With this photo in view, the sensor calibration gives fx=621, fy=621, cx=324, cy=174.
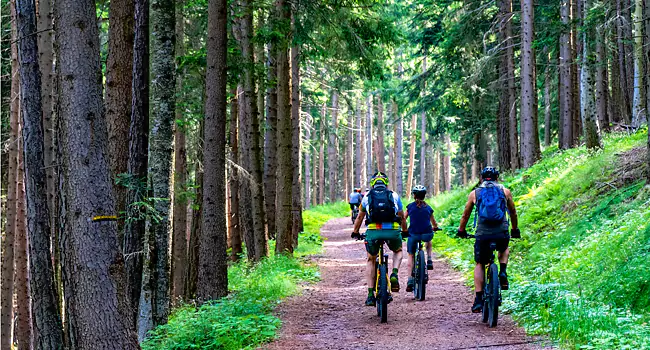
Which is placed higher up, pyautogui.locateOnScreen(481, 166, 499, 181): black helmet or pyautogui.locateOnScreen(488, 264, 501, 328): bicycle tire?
pyautogui.locateOnScreen(481, 166, 499, 181): black helmet

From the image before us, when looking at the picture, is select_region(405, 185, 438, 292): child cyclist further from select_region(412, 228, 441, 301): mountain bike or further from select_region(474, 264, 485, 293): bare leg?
select_region(474, 264, 485, 293): bare leg

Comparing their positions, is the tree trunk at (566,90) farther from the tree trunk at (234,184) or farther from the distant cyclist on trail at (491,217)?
the distant cyclist on trail at (491,217)

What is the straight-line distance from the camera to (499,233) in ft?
27.2

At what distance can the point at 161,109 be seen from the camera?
32.2 ft

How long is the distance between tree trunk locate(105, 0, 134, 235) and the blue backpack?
18.4 ft

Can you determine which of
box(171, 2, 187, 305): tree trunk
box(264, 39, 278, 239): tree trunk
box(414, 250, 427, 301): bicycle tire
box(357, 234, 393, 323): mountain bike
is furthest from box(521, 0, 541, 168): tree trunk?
box(357, 234, 393, 323): mountain bike

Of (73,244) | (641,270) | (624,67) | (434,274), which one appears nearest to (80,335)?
(73,244)

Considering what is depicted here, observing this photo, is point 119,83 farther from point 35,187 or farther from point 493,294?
point 493,294

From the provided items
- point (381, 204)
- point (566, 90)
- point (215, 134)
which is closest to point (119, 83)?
point (215, 134)

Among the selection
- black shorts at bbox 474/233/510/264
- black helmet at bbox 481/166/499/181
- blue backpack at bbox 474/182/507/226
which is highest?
black helmet at bbox 481/166/499/181

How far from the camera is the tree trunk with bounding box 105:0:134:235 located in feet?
32.6

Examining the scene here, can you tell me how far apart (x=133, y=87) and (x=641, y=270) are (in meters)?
7.68

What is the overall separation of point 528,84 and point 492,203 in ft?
46.3

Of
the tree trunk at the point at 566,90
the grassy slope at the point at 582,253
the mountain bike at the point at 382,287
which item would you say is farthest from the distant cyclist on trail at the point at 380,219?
the tree trunk at the point at 566,90
